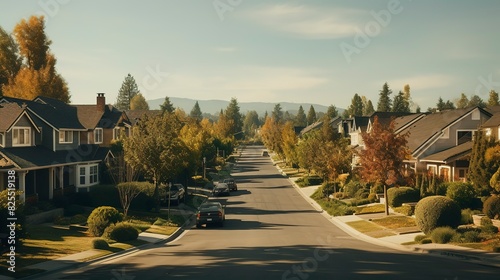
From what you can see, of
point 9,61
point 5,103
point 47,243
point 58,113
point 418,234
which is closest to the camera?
point 47,243

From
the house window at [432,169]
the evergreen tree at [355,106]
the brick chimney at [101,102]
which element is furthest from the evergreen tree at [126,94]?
the house window at [432,169]

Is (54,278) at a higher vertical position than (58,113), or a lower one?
lower

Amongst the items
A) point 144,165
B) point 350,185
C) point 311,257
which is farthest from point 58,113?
point 311,257

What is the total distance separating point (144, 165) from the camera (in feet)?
119

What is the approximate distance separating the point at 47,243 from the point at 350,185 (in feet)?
106

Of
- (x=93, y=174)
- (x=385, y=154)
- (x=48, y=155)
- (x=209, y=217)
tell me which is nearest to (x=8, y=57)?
(x=93, y=174)

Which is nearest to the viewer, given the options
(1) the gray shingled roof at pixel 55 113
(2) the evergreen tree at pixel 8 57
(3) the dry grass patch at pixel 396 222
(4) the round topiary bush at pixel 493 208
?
(4) the round topiary bush at pixel 493 208

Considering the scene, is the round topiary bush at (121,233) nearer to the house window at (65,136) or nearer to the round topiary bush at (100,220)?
the round topiary bush at (100,220)

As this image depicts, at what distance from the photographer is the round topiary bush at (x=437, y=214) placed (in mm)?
26984

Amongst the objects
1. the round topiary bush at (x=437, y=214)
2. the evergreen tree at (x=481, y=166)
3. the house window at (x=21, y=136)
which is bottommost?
the round topiary bush at (x=437, y=214)

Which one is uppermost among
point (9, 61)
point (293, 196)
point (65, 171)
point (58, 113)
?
point (9, 61)

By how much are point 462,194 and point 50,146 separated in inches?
1301

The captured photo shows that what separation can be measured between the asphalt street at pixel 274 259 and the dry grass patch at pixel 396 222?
10.6ft

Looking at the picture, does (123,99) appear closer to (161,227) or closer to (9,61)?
(9,61)
